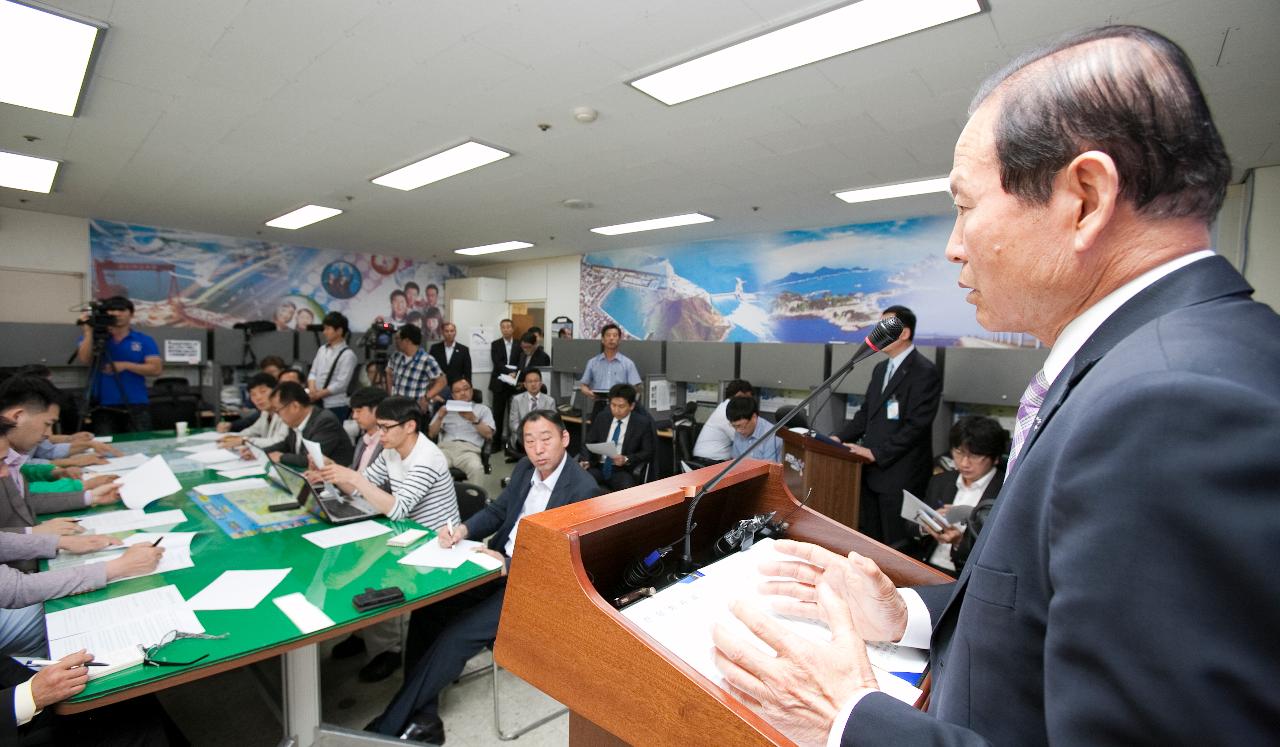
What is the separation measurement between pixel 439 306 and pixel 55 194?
16.1 feet

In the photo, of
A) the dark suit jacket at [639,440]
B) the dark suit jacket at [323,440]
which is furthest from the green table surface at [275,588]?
the dark suit jacket at [639,440]

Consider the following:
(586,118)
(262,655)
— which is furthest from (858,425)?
(262,655)

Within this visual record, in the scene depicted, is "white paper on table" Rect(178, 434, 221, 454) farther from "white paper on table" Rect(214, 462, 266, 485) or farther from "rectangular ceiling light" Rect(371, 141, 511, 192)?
"rectangular ceiling light" Rect(371, 141, 511, 192)

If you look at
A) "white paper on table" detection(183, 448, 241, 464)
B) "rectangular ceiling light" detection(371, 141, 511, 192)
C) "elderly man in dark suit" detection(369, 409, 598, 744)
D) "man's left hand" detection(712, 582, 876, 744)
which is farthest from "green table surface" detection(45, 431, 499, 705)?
"rectangular ceiling light" detection(371, 141, 511, 192)

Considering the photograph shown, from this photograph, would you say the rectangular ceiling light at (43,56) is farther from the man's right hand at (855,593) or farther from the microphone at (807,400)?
the man's right hand at (855,593)

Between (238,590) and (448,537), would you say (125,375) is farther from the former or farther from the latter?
(448,537)

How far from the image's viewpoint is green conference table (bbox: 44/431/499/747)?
4.48 feet

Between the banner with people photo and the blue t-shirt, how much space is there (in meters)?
2.43

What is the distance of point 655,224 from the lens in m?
5.89

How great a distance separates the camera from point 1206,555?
32 centimetres

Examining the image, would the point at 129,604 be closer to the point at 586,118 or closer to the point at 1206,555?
the point at 1206,555

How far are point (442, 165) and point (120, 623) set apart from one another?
3.44 metres

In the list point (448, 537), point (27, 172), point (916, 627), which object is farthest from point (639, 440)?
point (27, 172)

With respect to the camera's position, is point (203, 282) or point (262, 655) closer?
point (262, 655)
